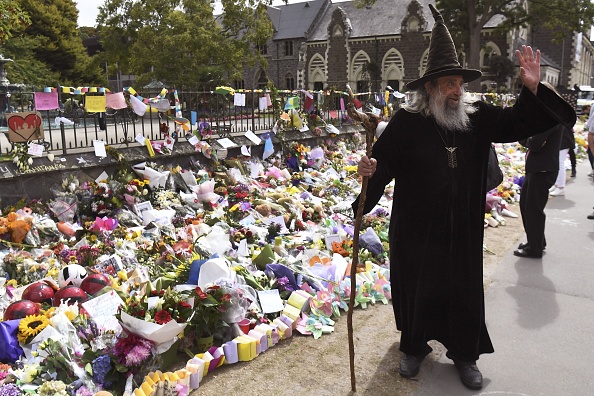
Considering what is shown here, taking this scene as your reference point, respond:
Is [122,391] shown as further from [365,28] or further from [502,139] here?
[365,28]

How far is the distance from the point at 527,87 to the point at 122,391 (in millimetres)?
3256

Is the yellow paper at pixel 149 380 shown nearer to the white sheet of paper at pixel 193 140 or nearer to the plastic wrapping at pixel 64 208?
the plastic wrapping at pixel 64 208

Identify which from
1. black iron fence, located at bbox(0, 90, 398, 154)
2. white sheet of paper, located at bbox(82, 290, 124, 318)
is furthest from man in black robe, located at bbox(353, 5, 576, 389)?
black iron fence, located at bbox(0, 90, 398, 154)

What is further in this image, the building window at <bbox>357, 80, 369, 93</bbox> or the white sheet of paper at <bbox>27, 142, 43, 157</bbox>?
the building window at <bbox>357, 80, 369, 93</bbox>

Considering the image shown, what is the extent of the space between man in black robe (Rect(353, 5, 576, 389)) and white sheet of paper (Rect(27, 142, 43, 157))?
4.81 metres

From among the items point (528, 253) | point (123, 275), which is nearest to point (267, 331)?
point (123, 275)

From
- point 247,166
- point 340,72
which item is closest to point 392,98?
point 247,166

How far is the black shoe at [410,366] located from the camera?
3.41m

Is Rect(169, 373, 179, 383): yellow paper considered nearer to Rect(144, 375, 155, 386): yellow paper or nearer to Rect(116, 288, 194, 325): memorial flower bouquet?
Rect(144, 375, 155, 386): yellow paper

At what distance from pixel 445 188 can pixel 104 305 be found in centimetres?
280

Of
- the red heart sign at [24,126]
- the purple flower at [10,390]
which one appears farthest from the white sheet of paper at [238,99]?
the purple flower at [10,390]

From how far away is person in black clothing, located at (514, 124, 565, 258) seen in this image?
18.7ft

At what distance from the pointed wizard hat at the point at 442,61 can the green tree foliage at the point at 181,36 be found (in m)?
22.7

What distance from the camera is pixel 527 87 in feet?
10.0
